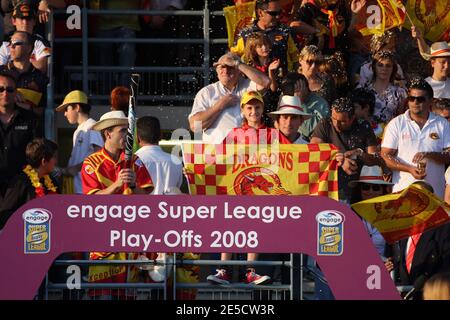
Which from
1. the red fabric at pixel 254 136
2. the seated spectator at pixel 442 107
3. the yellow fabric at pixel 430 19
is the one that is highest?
the yellow fabric at pixel 430 19

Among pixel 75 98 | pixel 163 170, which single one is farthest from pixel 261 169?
pixel 75 98

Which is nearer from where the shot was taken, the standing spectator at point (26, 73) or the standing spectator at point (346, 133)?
the standing spectator at point (346, 133)

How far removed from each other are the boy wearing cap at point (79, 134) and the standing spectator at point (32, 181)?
98 cm

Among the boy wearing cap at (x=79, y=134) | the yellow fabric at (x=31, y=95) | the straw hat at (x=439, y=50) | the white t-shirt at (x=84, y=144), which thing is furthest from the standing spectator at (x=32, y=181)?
the straw hat at (x=439, y=50)

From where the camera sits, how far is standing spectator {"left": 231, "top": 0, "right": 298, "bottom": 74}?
12.9 m

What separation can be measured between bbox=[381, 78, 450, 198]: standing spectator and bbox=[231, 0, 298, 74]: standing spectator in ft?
4.20

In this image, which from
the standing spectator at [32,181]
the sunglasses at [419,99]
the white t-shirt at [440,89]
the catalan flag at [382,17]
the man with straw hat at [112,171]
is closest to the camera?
the man with straw hat at [112,171]

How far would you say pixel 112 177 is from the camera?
1025cm

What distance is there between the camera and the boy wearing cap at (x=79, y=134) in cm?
1193

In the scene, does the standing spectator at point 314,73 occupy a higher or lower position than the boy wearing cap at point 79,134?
higher

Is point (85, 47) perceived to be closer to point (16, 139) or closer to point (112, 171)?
point (16, 139)

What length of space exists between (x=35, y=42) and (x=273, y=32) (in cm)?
216

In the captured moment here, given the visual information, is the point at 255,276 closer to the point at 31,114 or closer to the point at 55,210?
the point at 55,210

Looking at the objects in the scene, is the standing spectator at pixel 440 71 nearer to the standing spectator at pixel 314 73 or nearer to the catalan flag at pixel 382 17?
the catalan flag at pixel 382 17
